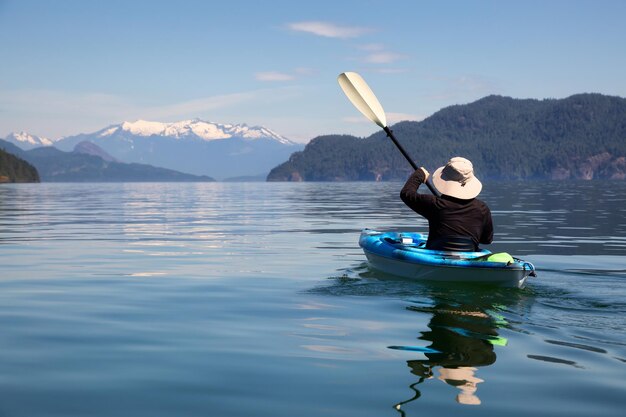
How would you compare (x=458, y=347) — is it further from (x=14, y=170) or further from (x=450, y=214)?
(x=14, y=170)

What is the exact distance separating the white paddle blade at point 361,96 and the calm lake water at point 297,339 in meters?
3.36

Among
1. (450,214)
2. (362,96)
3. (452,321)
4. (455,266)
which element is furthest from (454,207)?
(362,96)

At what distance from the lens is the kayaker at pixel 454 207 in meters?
11.3

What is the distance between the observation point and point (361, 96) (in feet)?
55.3

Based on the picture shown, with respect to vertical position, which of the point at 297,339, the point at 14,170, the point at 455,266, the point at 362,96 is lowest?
the point at 297,339

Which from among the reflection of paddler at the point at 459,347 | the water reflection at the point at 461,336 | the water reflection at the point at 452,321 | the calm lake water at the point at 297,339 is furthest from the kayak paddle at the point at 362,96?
the reflection of paddler at the point at 459,347

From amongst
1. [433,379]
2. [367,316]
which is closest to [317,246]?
[367,316]

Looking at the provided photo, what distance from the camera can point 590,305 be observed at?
1016 cm

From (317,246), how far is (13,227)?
13238 mm

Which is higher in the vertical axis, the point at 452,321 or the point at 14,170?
the point at 14,170

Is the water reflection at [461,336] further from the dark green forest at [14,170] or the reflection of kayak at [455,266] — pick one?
the dark green forest at [14,170]

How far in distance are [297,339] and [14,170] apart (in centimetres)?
19273

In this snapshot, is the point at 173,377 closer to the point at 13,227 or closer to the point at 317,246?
the point at 317,246

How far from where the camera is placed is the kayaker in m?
11.3
